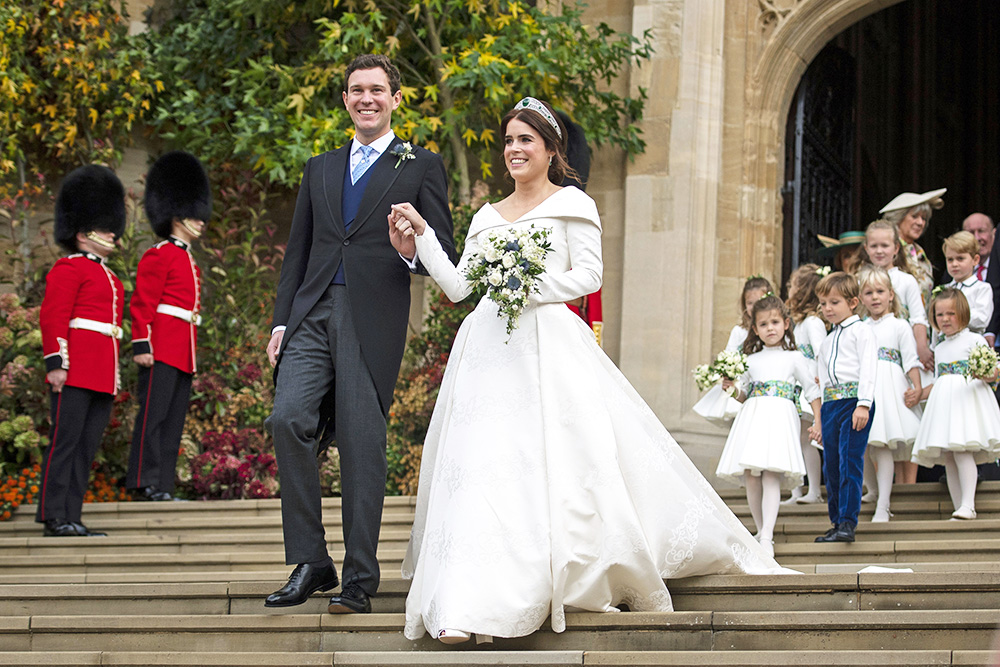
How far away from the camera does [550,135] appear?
195 inches

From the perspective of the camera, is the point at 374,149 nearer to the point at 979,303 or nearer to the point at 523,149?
the point at 523,149

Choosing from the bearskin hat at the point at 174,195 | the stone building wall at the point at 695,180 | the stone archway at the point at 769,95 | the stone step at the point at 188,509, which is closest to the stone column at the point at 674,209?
the stone building wall at the point at 695,180

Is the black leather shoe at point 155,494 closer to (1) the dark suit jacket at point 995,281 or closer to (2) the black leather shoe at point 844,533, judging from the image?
(2) the black leather shoe at point 844,533

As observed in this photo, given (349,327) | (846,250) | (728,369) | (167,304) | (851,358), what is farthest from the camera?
(846,250)

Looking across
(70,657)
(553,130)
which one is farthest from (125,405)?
(553,130)

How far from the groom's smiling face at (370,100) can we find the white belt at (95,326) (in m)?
3.82

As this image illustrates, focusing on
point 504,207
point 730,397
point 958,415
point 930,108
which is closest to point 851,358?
point 958,415

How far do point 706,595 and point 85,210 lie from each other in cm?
535

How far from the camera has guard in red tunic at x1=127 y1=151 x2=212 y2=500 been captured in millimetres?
8398

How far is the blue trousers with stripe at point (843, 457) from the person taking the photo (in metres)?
6.43

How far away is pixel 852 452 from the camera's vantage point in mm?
6457

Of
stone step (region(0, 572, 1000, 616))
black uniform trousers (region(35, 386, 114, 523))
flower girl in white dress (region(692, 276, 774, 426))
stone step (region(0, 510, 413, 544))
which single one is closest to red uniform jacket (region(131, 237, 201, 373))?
black uniform trousers (region(35, 386, 114, 523))

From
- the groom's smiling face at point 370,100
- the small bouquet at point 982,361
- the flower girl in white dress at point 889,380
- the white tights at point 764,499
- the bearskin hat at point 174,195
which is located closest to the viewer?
the groom's smiling face at point 370,100

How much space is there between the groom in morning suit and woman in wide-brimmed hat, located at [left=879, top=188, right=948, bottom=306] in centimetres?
465
